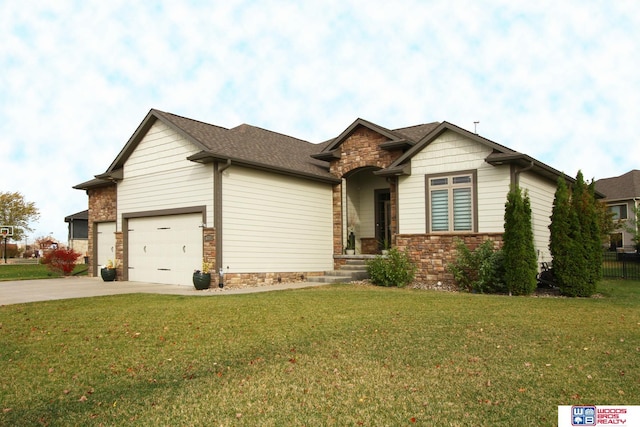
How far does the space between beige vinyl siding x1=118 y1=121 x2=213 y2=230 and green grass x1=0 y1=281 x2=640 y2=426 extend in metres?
5.98

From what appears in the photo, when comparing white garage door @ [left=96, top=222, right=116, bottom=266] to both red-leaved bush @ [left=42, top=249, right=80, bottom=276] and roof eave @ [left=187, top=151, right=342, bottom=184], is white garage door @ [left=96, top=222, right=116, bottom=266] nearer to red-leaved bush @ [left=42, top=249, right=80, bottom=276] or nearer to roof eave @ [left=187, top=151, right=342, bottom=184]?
red-leaved bush @ [left=42, top=249, right=80, bottom=276]

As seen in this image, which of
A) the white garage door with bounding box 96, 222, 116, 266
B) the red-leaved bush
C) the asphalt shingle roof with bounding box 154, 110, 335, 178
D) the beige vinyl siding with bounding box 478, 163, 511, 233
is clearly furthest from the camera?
the red-leaved bush

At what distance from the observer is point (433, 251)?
14.9 meters

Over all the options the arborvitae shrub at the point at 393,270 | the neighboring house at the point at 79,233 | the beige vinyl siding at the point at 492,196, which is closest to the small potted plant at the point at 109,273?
the arborvitae shrub at the point at 393,270

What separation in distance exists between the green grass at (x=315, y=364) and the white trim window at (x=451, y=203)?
5110 millimetres

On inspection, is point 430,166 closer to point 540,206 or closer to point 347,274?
point 540,206

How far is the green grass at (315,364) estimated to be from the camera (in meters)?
4.09

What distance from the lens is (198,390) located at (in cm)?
464

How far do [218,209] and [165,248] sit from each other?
327cm

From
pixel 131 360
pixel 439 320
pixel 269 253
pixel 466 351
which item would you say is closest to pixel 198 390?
pixel 131 360

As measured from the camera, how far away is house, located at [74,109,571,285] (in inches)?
565

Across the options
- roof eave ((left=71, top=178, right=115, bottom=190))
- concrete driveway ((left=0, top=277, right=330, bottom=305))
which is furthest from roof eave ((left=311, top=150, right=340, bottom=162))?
roof eave ((left=71, top=178, right=115, bottom=190))

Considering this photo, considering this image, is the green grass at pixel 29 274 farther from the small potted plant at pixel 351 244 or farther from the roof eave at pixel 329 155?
the small potted plant at pixel 351 244

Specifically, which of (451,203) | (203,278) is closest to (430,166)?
(451,203)
